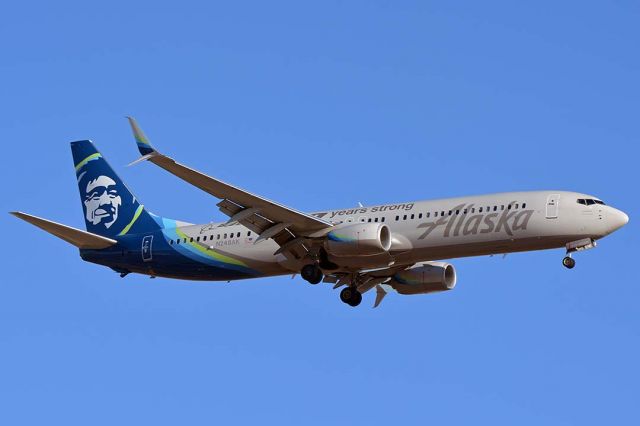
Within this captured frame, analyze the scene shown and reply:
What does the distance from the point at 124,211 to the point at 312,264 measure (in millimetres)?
11179

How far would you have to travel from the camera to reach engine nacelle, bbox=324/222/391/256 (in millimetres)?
52906

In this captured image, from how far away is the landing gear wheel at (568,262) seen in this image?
52.5 m

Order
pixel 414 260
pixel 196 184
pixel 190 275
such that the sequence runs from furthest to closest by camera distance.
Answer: pixel 190 275
pixel 414 260
pixel 196 184

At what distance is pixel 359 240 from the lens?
5303 centimetres

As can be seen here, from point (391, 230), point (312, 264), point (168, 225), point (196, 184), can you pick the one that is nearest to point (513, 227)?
point (391, 230)

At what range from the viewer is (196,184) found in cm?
5138

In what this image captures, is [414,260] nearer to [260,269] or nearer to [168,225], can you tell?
[260,269]

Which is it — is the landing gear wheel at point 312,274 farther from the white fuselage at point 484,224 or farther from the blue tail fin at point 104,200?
the blue tail fin at point 104,200

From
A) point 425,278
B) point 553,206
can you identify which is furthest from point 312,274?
point 553,206

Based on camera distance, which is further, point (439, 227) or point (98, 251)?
point (98, 251)

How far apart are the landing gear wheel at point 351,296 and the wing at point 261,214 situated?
395 centimetres

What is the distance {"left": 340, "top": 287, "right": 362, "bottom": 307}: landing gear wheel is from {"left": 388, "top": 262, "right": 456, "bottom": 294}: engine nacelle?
207 centimetres

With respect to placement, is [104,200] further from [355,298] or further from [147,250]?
[355,298]

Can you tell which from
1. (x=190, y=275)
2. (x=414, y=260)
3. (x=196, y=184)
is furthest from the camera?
(x=190, y=275)
